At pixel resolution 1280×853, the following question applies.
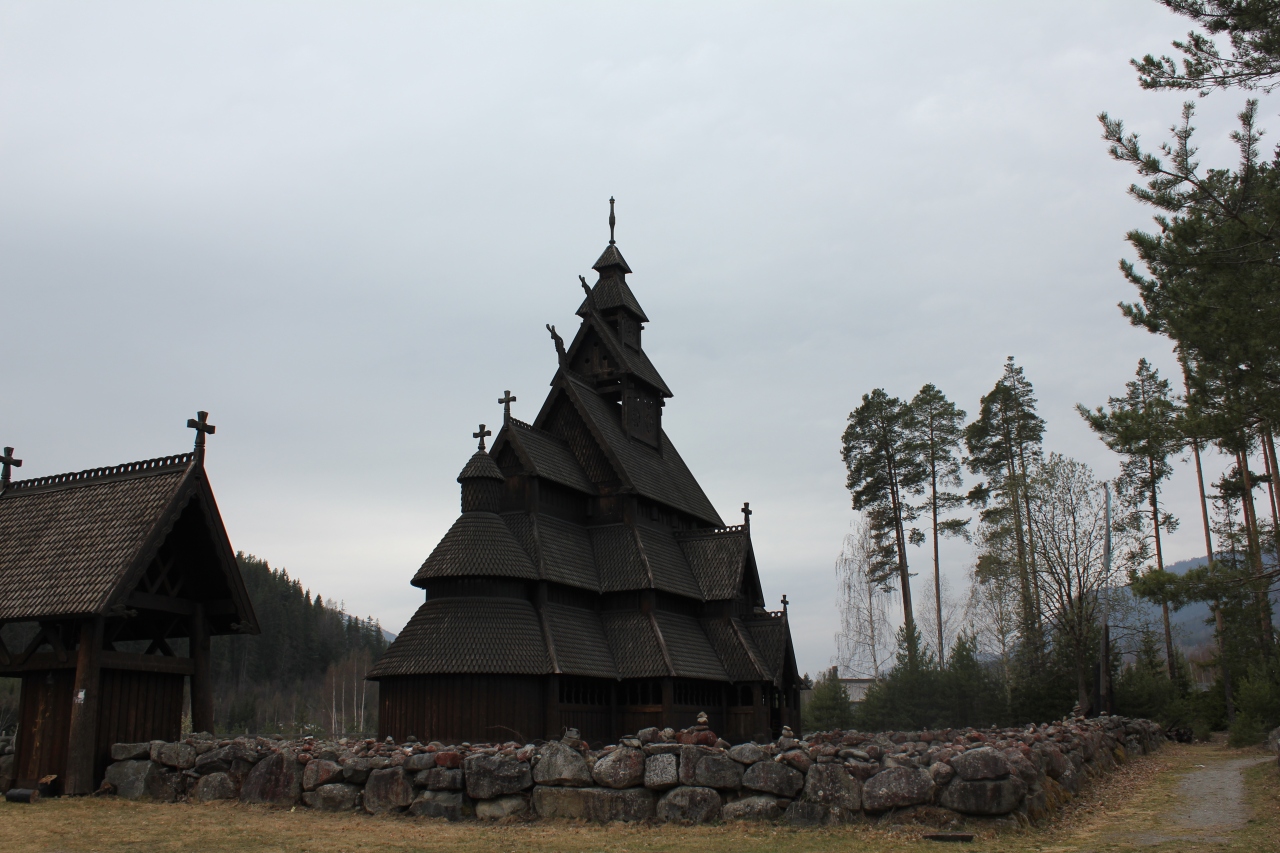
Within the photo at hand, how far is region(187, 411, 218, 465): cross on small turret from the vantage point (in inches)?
739

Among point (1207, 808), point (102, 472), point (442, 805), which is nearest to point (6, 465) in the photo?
point (102, 472)

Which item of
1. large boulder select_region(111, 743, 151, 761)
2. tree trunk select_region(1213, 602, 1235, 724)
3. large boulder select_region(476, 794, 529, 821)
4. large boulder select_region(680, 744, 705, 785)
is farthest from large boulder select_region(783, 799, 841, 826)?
tree trunk select_region(1213, 602, 1235, 724)

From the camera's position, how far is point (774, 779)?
1320 cm

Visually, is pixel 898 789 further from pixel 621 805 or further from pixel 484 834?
pixel 484 834

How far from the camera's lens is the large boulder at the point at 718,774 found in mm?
13430

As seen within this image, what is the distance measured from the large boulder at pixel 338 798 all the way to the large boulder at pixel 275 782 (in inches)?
22.2

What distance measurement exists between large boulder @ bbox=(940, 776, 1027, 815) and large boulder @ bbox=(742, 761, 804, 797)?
1.94m

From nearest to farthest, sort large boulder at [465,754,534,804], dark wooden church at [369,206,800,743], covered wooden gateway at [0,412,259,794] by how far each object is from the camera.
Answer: large boulder at [465,754,534,804]
covered wooden gateway at [0,412,259,794]
dark wooden church at [369,206,800,743]

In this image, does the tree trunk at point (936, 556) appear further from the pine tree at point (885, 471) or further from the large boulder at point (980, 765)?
the large boulder at point (980, 765)

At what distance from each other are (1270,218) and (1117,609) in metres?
30.9

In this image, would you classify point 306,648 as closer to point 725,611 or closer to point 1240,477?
point 725,611

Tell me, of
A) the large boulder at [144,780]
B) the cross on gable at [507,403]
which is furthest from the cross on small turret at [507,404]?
the large boulder at [144,780]

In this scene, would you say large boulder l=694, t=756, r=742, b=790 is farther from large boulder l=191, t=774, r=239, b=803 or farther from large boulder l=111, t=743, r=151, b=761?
large boulder l=111, t=743, r=151, b=761

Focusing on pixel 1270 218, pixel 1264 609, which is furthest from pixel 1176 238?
pixel 1264 609
